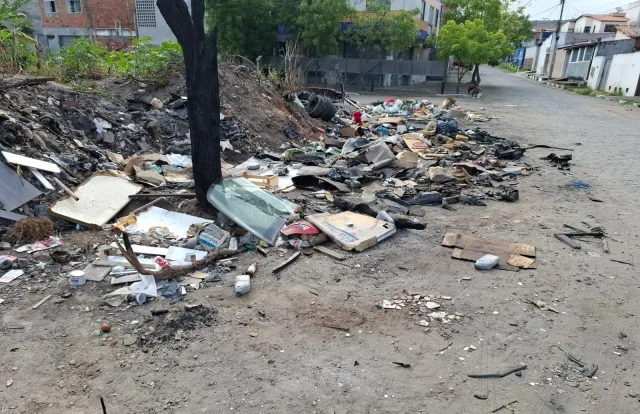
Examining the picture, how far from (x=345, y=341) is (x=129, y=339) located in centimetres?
158

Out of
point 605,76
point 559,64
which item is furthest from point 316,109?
point 559,64

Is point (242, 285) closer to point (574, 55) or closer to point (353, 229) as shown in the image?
point (353, 229)

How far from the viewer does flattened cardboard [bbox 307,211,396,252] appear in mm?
4629

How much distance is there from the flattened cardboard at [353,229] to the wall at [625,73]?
2606 centimetres

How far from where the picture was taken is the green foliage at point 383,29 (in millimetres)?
21500

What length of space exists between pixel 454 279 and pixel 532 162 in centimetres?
580

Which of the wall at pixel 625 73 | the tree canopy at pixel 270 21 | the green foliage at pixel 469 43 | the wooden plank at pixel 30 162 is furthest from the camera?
the wall at pixel 625 73

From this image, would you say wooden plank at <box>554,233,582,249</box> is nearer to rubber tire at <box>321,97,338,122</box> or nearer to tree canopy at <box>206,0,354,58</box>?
rubber tire at <box>321,97,338,122</box>

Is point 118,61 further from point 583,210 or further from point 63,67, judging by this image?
point 583,210

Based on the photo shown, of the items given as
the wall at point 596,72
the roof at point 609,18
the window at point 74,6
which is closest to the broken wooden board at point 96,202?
the window at point 74,6

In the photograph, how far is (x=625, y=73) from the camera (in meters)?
25.1

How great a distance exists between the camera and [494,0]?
90.0 ft

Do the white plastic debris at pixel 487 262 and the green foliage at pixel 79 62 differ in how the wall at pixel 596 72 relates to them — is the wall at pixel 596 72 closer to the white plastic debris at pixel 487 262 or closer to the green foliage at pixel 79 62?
the green foliage at pixel 79 62

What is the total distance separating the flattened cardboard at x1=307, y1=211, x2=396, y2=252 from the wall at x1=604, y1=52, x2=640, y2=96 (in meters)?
26.1
